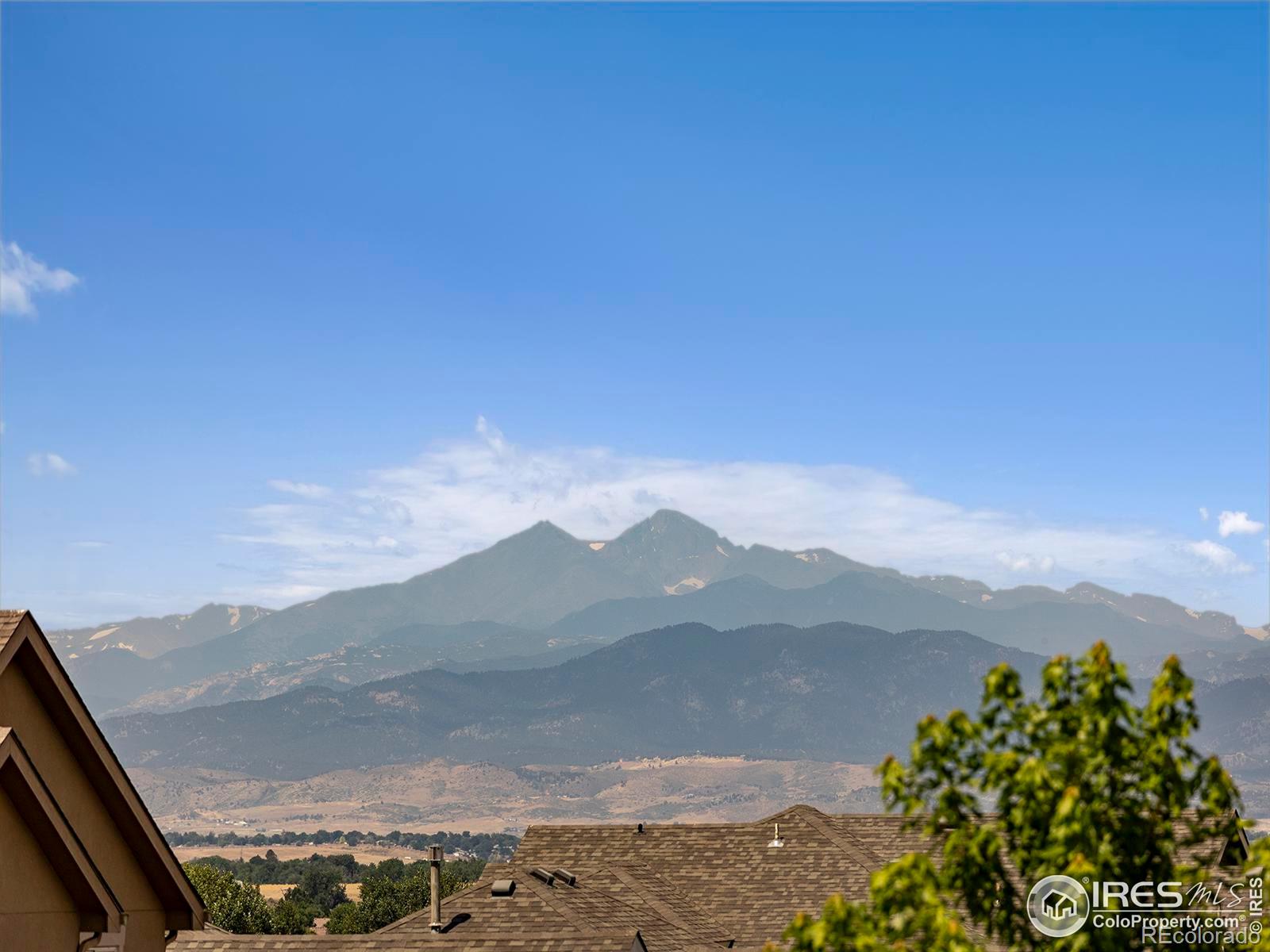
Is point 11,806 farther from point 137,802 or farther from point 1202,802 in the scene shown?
point 1202,802

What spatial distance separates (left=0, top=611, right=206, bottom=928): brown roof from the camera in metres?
13.5

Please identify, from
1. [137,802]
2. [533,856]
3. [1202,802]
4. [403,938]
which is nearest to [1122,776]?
[1202,802]

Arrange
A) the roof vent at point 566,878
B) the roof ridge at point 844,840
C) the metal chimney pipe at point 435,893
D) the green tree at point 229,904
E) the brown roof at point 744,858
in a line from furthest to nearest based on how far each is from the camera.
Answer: the green tree at point 229,904
the roof ridge at point 844,840
the brown roof at point 744,858
the roof vent at point 566,878
the metal chimney pipe at point 435,893

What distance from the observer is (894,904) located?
847 cm

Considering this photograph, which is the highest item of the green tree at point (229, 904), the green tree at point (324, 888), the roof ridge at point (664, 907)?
the roof ridge at point (664, 907)

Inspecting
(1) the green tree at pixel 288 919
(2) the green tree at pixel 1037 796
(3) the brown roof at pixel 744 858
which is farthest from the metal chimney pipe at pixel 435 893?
(1) the green tree at pixel 288 919

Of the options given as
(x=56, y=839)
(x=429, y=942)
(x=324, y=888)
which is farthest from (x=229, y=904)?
(x=56, y=839)

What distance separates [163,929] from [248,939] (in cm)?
827

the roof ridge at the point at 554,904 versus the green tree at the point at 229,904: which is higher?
the roof ridge at the point at 554,904

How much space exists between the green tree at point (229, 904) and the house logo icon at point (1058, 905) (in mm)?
83804

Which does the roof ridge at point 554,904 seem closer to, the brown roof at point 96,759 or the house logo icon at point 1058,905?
the brown roof at point 96,759

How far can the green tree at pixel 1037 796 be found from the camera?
8.35m

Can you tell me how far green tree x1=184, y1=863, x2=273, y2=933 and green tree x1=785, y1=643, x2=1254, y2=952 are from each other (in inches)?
3306

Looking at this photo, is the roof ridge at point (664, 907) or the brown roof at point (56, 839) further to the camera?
the roof ridge at point (664, 907)
